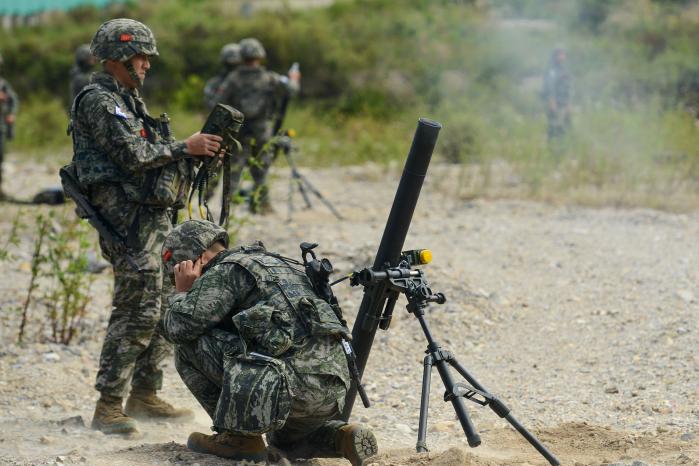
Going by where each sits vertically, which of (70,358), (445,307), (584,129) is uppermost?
(584,129)

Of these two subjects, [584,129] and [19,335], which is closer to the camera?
[19,335]

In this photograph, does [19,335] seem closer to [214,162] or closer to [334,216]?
[214,162]

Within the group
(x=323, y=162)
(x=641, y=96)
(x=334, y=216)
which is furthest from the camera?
(x=641, y=96)

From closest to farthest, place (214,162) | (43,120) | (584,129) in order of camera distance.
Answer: (214,162)
(584,129)
(43,120)

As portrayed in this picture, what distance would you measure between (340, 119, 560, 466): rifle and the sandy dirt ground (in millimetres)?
240

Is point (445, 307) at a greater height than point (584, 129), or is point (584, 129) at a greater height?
point (584, 129)

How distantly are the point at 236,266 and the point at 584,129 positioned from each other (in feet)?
28.5

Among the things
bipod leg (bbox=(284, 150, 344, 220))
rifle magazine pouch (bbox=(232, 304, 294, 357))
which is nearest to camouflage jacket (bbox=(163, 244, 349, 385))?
rifle magazine pouch (bbox=(232, 304, 294, 357))

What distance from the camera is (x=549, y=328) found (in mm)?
5945

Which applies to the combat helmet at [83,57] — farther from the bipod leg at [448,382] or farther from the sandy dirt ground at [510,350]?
the bipod leg at [448,382]

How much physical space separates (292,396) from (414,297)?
21.2 inches

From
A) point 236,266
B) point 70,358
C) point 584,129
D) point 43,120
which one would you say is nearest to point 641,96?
point 584,129

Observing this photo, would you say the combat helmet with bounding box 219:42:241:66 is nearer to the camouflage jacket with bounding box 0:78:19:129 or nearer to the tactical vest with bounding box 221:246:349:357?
the camouflage jacket with bounding box 0:78:19:129

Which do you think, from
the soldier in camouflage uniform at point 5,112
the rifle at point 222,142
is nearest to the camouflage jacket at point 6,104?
the soldier in camouflage uniform at point 5,112
